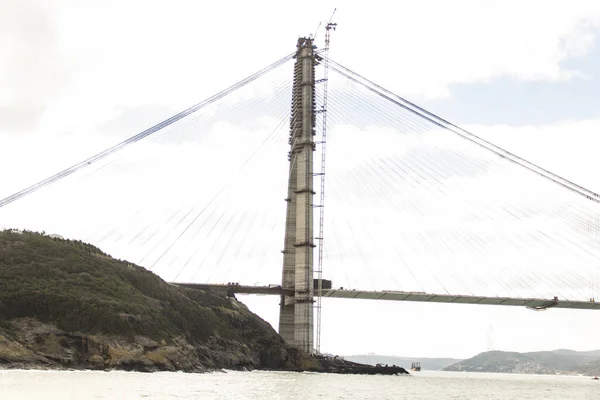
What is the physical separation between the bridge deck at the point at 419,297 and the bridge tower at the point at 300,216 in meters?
4.87

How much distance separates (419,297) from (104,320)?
63340 millimetres

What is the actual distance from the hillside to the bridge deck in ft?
38.2

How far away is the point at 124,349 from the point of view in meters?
60.4

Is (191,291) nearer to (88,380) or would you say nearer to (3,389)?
(88,380)

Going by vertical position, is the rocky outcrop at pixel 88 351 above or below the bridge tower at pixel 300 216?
below

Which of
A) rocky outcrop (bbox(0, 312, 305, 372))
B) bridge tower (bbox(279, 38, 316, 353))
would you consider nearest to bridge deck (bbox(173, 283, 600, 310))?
bridge tower (bbox(279, 38, 316, 353))

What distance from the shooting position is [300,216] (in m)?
102

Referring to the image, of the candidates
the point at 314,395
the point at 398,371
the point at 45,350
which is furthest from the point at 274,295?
the point at 314,395

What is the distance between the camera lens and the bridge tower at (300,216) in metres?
97.6

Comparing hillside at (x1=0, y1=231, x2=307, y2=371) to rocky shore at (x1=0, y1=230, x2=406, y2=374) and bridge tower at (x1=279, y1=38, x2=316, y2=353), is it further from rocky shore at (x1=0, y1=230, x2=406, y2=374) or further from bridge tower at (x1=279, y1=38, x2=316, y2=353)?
bridge tower at (x1=279, y1=38, x2=316, y2=353)

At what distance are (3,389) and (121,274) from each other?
45.8 metres

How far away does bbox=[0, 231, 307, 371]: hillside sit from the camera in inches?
2244

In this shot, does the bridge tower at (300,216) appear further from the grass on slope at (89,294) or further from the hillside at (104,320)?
the grass on slope at (89,294)

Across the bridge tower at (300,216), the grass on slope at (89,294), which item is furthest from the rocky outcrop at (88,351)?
the bridge tower at (300,216)
